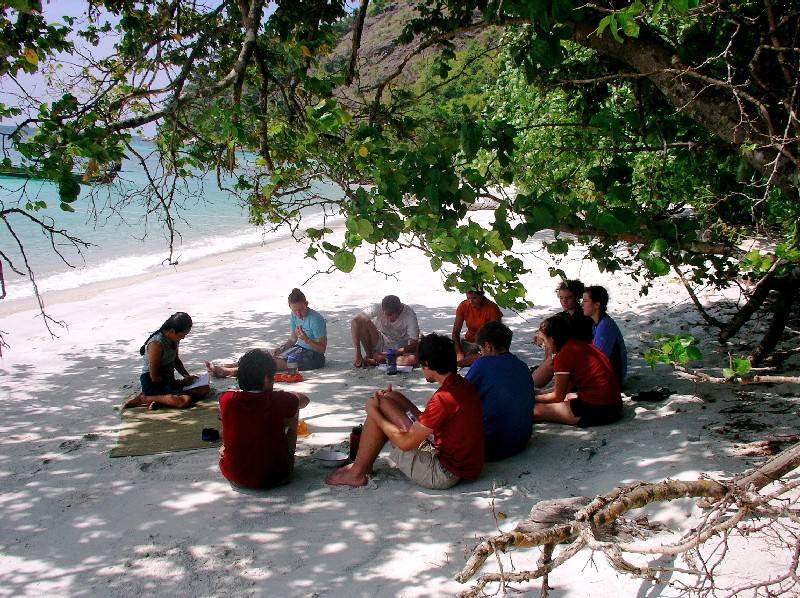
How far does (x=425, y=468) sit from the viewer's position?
14.6ft

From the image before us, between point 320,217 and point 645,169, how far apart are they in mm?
25530

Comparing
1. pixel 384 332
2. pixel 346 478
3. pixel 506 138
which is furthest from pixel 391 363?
pixel 506 138

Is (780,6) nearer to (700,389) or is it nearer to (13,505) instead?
(700,389)

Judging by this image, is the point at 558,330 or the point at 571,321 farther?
the point at 571,321

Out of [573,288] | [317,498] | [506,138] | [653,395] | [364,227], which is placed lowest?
[317,498]

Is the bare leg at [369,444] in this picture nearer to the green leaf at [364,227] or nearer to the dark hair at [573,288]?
the green leaf at [364,227]

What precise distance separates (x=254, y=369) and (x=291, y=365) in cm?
305

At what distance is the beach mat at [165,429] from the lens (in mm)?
5406

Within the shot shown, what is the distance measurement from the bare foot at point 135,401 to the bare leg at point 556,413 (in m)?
3.76

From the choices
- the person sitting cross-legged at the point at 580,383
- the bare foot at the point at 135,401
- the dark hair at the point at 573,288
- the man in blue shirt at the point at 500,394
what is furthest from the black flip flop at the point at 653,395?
the bare foot at the point at 135,401

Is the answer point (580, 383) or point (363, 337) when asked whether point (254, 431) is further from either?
point (363, 337)

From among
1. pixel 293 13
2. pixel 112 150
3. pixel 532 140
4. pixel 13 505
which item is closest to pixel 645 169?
pixel 532 140

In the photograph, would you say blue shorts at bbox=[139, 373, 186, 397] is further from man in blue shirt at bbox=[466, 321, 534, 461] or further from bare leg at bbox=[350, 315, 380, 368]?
man in blue shirt at bbox=[466, 321, 534, 461]

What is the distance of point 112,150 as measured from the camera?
4375mm
